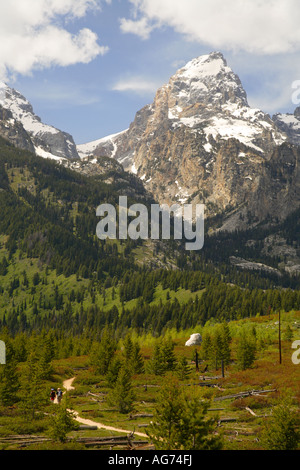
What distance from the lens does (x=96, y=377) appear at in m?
82.0

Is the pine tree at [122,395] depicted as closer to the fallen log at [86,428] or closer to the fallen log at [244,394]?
the fallen log at [86,428]

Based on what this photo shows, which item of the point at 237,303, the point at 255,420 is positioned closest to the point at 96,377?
the point at 255,420

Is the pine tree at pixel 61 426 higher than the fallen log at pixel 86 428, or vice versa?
the pine tree at pixel 61 426

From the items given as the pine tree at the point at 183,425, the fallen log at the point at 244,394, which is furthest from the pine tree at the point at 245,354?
the pine tree at the point at 183,425

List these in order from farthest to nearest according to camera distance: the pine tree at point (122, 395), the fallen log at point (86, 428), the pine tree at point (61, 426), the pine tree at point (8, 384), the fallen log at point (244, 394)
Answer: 1. the fallen log at point (244, 394)
2. the pine tree at point (8, 384)
3. the pine tree at point (122, 395)
4. the fallen log at point (86, 428)
5. the pine tree at point (61, 426)

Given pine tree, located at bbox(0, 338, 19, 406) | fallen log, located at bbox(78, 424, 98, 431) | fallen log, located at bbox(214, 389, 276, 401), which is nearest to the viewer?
fallen log, located at bbox(78, 424, 98, 431)

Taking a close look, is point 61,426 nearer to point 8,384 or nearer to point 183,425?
point 183,425

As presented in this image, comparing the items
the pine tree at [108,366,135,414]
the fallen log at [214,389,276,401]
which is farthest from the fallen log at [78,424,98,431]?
the fallen log at [214,389,276,401]

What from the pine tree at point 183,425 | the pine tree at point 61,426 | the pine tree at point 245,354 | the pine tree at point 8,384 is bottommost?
the pine tree at point 245,354

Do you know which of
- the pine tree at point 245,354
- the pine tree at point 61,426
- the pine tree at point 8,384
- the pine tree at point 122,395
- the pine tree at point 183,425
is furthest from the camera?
the pine tree at point 245,354

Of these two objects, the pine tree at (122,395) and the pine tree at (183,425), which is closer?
the pine tree at (183,425)

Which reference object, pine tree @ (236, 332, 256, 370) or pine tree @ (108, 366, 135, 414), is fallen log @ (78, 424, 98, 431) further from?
pine tree @ (236, 332, 256, 370)
